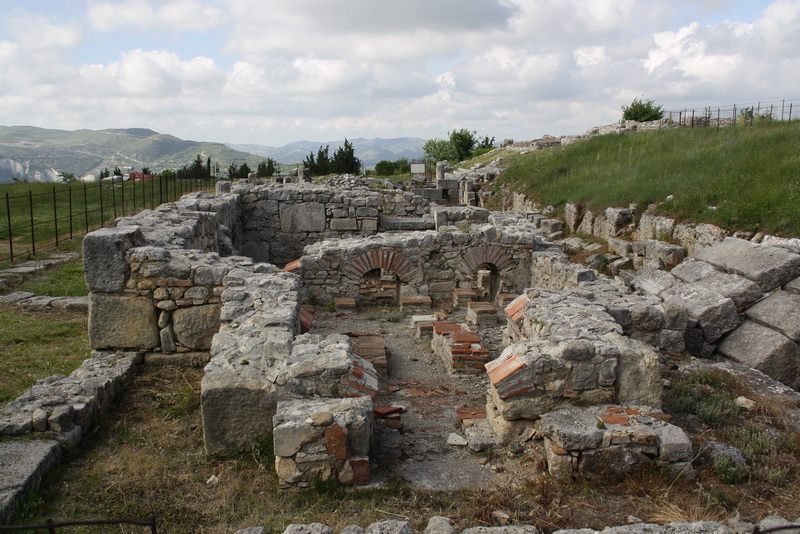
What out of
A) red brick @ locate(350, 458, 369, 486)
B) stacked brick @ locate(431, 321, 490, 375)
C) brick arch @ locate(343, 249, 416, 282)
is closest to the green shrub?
stacked brick @ locate(431, 321, 490, 375)

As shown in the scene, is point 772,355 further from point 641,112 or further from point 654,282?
point 641,112

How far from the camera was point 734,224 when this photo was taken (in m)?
9.88

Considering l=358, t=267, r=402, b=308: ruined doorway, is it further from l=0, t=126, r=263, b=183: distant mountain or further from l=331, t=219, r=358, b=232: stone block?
l=0, t=126, r=263, b=183: distant mountain

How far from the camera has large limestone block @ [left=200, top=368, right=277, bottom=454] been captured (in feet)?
13.3

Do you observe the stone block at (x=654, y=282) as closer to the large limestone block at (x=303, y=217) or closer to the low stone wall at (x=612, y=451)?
the low stone wall at (x=612, y=451)

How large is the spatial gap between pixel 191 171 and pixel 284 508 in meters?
33.8

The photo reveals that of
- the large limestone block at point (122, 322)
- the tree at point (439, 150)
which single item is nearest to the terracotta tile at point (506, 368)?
the large limestone block at point (122, 322)

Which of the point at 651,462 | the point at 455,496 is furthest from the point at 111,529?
the point at 651,462

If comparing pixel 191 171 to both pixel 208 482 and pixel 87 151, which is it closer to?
pixel 208 482

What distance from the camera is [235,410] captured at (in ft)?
13.3

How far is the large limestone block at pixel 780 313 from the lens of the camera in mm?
6793

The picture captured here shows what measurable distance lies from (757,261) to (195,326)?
307 inches

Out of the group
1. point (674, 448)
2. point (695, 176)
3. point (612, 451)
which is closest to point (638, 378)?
point (674, 448)

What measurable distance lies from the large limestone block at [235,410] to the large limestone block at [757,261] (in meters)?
7.06
